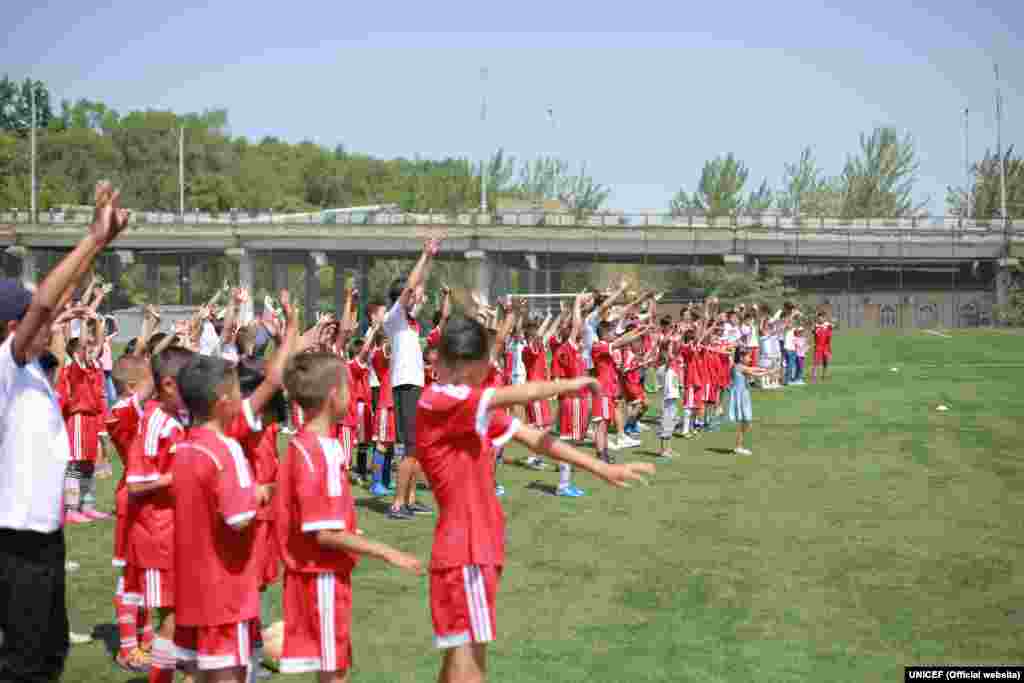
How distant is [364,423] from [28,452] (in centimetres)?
944

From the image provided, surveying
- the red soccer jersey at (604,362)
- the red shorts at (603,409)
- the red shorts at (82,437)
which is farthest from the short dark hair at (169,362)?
the red soccer jersey at (604,362)

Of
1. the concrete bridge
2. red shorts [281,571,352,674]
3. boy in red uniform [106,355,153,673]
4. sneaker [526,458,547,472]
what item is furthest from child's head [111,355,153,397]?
the concrete bridge

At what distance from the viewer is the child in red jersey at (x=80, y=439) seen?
11.5 meters

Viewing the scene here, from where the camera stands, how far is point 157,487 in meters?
5.81

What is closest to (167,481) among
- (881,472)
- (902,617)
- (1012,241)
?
(902,617)

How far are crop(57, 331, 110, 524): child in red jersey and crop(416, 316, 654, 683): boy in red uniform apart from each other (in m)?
7.00

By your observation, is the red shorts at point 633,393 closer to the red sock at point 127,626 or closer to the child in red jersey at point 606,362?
the child in red jersey at point 606,362

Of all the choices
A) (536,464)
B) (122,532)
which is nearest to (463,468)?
(122,532)

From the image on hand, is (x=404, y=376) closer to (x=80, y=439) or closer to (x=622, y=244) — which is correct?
(x=80, y=439)

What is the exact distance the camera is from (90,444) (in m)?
11.6

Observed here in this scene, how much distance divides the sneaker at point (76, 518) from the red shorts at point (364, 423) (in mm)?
3539

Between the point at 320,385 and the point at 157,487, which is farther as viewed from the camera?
the point at 157,487

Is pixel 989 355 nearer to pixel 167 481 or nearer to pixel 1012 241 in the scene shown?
pixel 1012 241

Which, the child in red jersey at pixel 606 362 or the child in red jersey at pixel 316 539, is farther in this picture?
the child in red jersey at pixel 606 362
